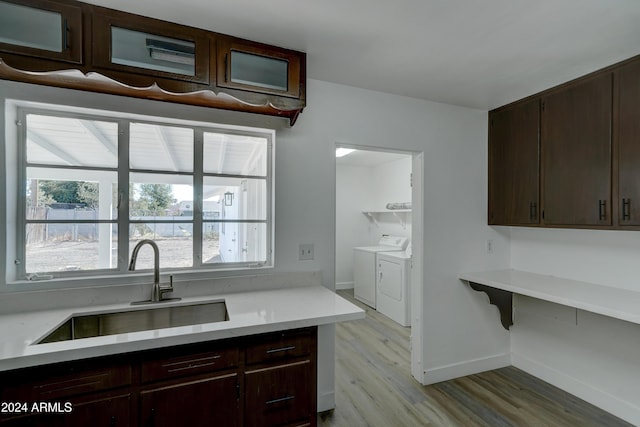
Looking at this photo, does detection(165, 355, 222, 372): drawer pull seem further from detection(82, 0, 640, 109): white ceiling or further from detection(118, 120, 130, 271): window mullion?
detection(82, 0, 640, 109): white ceiling

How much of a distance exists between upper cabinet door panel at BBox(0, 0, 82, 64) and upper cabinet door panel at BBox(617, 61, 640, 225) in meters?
3.02

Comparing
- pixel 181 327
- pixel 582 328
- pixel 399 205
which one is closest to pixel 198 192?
pixel 181 327

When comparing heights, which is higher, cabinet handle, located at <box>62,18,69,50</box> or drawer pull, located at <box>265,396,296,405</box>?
cabinet handle, located at <box>62,18,69,50</box>

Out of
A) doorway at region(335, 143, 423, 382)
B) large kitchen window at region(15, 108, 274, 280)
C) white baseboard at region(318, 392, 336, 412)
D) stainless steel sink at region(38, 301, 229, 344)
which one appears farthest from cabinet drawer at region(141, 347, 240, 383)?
doorway at region(335, 143, 423, 382)

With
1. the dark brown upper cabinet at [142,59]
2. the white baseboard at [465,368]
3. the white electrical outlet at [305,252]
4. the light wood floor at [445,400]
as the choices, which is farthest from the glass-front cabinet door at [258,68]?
the white baseboard at [465,368]

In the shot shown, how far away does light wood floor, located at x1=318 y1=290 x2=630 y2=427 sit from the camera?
6.77 ft

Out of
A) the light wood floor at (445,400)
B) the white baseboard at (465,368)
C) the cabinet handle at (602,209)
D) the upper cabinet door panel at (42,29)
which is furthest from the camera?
the white baseboard at (465,368)

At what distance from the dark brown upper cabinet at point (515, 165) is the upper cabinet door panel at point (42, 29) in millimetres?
2985

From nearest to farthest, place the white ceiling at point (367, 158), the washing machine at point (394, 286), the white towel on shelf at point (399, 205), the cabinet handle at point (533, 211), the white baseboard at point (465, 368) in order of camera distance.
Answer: the cabinet handle at point (533, 211) → the white baseboard at point (465, 368) → the washing machine at point (394, 286) → the white towel on shelf at point (399, 205) → the white ceiling at point (367, 158)

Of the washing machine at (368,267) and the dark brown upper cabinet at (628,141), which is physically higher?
the dark brown upper cabinet at (628,141)

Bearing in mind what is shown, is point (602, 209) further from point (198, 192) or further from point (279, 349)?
point (198, 192)

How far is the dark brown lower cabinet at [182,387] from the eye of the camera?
1165 mm

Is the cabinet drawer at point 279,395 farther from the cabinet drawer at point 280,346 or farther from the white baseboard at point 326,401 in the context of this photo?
the white baseboard at point 326,401

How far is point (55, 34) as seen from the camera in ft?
4.41
